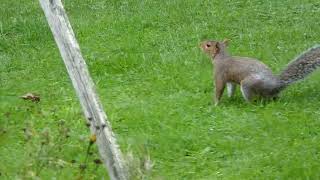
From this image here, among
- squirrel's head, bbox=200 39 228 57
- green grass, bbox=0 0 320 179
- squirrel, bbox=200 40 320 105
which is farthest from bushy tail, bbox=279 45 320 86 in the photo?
squirrel's head, bbox=200 39 228 57

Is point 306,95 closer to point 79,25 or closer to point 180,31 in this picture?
point 180,31

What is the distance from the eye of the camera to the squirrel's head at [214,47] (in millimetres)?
8037

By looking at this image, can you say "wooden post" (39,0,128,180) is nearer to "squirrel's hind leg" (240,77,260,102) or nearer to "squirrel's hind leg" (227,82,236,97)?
"squirrel's hind leg" (240,77,260,102)

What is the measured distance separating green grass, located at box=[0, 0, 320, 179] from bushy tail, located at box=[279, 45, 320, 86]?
0.72ft

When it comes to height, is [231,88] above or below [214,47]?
below

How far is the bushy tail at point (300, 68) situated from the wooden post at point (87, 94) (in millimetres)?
2731

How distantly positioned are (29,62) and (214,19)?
2.87 meters

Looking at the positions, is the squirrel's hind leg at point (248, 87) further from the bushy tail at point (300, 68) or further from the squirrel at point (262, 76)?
the bushy tail at point (300, 68)

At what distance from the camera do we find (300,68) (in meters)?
7.39

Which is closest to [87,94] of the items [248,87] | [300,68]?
[248,87]

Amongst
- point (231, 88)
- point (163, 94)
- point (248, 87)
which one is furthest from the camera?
point (163, 94)

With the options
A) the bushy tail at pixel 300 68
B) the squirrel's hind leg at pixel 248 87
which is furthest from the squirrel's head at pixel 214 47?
the bushy tail at pixel 300 68

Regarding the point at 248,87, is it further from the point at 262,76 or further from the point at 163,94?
the point at 163,94

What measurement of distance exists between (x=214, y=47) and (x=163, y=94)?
71 centimetres
